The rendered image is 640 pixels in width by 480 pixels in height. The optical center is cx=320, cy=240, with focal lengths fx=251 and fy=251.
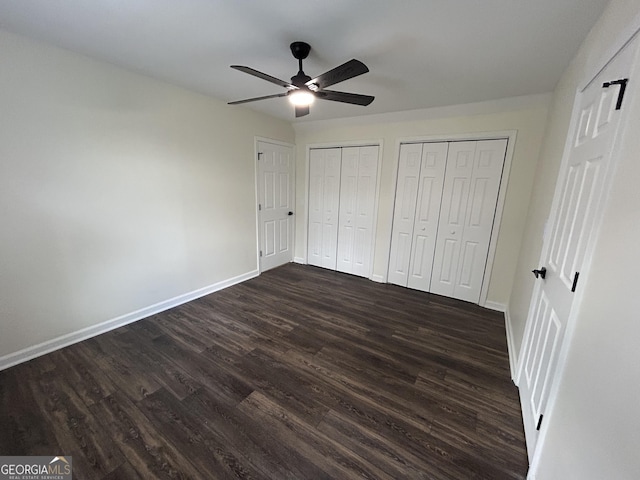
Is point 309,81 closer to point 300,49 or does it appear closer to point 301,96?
point 301,96

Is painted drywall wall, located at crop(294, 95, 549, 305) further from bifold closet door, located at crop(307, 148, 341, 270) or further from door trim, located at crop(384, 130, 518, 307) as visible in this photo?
bifold closet door, located at crop(307, 148, 341, 270)

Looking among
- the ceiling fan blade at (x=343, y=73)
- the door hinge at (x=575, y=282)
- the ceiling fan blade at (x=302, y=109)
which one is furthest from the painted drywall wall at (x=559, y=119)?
the ceiling fan blade at (x=302, y=109)

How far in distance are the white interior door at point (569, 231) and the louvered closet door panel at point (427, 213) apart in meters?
1.66

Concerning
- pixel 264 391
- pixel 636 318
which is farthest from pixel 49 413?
pixel 636 318

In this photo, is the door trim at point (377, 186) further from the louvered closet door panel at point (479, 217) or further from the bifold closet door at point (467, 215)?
the louvered closet door panel at point (479, 217)

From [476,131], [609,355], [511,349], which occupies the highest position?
[476,131]

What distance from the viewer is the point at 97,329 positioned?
7.76 feet

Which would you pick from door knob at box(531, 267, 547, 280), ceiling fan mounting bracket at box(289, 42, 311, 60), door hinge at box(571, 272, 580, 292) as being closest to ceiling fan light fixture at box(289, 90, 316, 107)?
ceiling fan mounting bracket at box(289, 42, 311, 60)

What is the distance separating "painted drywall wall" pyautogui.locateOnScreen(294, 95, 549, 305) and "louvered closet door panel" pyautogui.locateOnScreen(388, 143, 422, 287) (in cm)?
8

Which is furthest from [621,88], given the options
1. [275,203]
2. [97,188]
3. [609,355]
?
[275,203]

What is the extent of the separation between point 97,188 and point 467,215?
12.8 feet

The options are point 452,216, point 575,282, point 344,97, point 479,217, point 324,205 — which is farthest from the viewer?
point 324,205

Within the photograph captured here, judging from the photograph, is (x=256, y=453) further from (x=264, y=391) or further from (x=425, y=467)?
(x=425, y=467)

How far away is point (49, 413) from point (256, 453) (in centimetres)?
136
